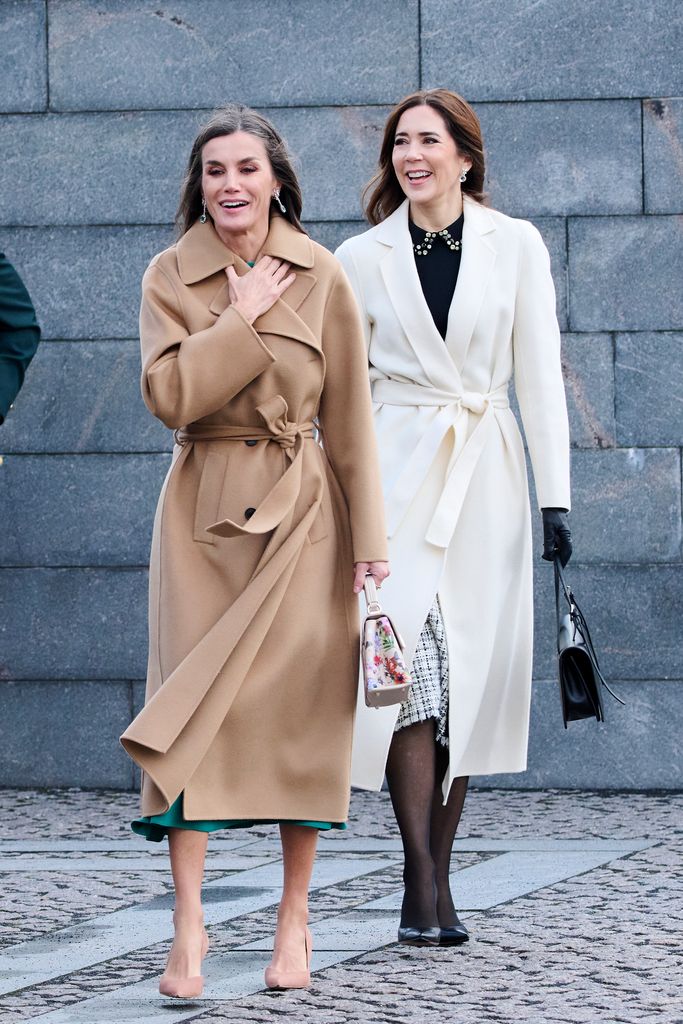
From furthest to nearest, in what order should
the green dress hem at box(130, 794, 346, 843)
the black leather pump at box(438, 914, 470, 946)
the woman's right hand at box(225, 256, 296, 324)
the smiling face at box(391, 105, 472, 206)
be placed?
the smiling face at box(391, 105, 472, 206)
the black leather pump at box(438, 914, 470, 946)
the woman's right hand at box(225, 256, 296, 324)
the green dress hem at box(130, 794, 346, 843)

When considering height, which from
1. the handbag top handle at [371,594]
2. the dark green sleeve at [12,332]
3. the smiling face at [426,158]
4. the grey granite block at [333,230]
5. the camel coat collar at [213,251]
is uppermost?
the grey granite block at [333,230]

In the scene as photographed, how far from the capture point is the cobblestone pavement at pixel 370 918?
396cm

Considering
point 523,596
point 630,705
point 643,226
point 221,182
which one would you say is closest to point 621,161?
point 643,226

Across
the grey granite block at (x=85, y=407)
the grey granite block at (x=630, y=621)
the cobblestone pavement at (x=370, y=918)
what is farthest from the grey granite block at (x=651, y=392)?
the grey granite block at (x=85, y=407)

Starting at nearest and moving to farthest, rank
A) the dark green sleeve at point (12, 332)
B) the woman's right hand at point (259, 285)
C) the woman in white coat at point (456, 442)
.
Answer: the woman's right hand at point (259, 285), the dark green sleeve at point (12, 332), the woman in white coat at point (456, 442)

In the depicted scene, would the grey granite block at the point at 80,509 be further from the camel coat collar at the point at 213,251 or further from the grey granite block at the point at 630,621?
the camel coat collar at the point at 213,251

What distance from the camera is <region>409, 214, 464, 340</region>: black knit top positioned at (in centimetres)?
498

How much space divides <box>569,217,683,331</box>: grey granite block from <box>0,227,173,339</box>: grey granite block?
1.67 metres

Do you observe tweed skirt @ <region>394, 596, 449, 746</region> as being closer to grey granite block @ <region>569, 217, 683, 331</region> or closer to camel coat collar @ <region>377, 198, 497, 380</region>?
camel coat collar @ <region>377, 198, 497, 380</region>

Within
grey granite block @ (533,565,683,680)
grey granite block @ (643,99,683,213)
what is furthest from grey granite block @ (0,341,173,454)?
grey granite block @ (643,99,683,213)

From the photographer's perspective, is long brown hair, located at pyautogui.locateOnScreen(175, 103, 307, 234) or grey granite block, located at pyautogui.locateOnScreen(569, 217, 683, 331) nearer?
long brown hair, located at pyautogui.locateOnScreen(175, 103, 307, 234)

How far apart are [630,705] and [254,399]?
126 inches

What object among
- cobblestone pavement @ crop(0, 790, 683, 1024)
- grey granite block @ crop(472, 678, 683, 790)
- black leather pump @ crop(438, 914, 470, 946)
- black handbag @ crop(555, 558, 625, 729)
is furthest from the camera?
grey granite block @ crop(472, 678, 683, 790)

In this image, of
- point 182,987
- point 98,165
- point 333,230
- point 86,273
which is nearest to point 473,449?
point 182,987
